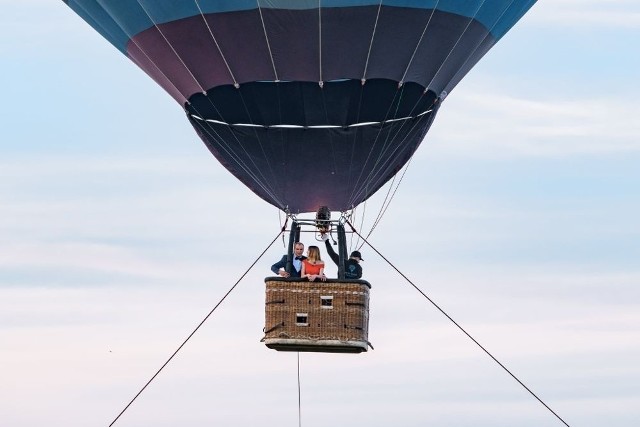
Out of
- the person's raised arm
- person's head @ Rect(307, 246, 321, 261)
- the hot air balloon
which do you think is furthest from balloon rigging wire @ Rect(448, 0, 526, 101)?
person's head @ Rect(307, 246, 321, 261)

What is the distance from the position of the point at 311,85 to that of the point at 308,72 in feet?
0.63

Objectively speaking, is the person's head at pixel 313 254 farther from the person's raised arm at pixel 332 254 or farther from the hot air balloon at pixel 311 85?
the person's raised arm at pixel 332 254

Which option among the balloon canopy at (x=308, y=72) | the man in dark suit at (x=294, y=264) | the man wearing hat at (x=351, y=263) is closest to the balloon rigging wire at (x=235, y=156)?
the balloon canopy at (x=308, y=72)

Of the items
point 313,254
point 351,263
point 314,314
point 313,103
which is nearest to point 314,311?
point 314,314

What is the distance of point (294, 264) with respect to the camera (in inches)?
1091

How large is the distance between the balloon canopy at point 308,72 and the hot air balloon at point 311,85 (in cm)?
2

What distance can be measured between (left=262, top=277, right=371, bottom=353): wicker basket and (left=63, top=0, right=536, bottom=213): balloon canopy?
191 cm

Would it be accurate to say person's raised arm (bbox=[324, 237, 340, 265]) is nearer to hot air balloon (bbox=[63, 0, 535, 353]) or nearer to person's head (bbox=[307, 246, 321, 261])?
hot air balloon (bbox=[63, 0, 535, 353])

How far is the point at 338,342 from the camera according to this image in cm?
2739

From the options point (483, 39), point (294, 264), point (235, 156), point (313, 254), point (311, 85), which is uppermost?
point (483, 39)

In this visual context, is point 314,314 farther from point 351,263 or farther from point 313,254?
point 351,263

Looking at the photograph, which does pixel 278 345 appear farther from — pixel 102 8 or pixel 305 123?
pixel 102 8

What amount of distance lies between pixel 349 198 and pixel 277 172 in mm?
907

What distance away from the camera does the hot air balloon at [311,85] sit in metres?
27.5
